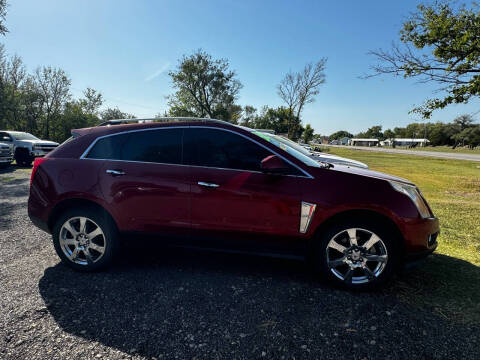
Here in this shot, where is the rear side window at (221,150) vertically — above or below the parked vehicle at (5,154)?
above

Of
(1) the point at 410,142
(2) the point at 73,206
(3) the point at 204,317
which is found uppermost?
(1) the point at 410,142

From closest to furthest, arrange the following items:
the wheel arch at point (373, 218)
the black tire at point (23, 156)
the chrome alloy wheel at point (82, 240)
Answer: the wheel arch at point (373, 218), the chrome alloy wheel at point (82, 240), the black tire at point (23, 156)

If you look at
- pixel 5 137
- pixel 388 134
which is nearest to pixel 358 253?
pixel 5 137

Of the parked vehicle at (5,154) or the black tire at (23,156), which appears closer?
Result: the parked vehicle at (5,154)

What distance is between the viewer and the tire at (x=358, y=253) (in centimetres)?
260

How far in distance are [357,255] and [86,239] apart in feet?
10.1

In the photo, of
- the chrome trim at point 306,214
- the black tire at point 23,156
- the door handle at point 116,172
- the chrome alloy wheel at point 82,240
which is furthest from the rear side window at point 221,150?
the black tire at point 23,156

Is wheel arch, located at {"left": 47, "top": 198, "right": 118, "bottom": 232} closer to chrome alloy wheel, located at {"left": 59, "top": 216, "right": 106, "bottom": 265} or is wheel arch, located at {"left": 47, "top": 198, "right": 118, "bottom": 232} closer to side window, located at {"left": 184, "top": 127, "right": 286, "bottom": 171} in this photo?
chrome alloy wheel, located at {"left": 59, "top": 216, "right": 106, "bottom": 265}

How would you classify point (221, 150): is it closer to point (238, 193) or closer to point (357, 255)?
point (238, 193)

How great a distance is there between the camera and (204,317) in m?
2.24

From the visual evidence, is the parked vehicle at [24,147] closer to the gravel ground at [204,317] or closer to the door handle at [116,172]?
the gravel ground at [204,317]

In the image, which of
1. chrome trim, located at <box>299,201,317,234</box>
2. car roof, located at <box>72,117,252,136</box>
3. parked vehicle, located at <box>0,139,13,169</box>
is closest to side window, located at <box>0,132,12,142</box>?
parked vehicle, located at <box>0,139,13,169</box>

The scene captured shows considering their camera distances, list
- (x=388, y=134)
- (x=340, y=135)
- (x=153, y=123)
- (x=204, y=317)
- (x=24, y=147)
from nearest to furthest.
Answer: (x=204, y=317)
(x=153, y=123)
(x=24, y=147)
(x=388, y=134)
(x=340, y=135)

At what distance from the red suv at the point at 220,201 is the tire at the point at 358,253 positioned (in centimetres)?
1
